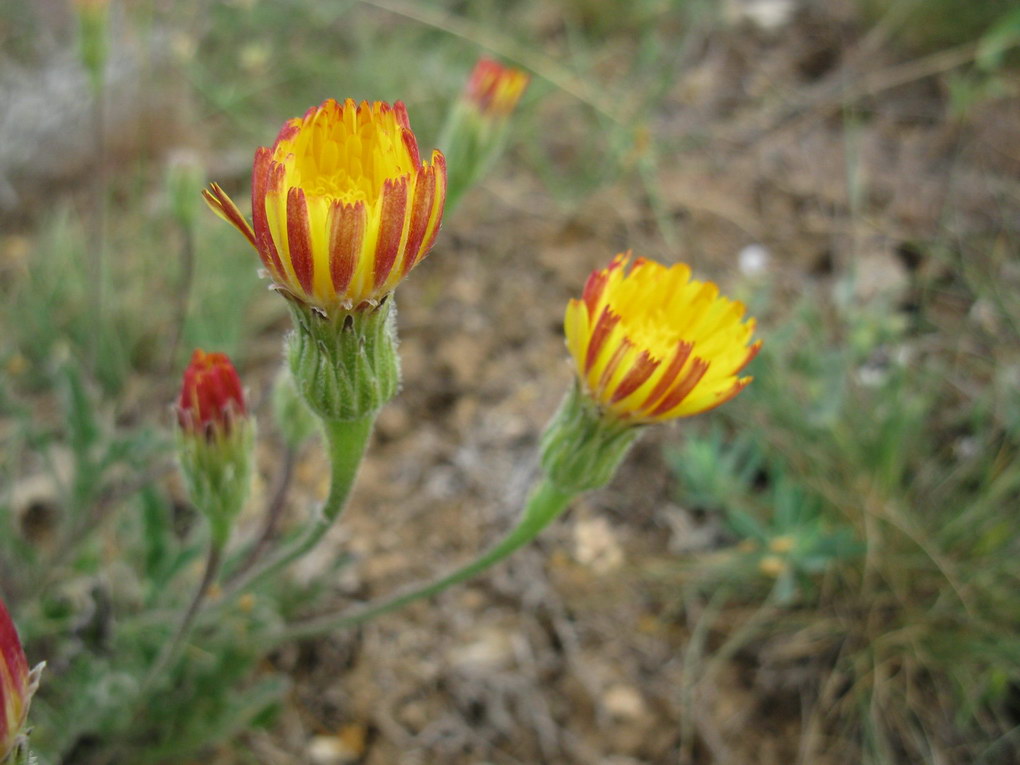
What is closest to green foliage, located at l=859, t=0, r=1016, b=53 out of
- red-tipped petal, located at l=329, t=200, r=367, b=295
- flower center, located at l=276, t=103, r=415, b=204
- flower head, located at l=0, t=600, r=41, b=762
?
flower center, located at l=276, t=103, r=415, b=204

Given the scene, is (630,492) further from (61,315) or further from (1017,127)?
(1017,127)

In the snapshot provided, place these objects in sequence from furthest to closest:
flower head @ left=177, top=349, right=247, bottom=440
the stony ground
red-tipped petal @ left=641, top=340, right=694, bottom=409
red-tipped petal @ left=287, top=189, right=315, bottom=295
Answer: the stony ground
flower head @ left=177, top=349, right=247, bottom=440
red-tipped petal @ left=641, top=340, right=694, bottom=409
red-tipped petal @ left=287, top=189, right=315, bottom=295

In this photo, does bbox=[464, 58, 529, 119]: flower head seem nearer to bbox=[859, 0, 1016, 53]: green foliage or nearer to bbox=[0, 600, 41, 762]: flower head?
bbox=[0, 600, 41, 762]: flower head

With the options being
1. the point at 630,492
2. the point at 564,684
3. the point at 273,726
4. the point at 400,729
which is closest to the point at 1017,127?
the point at 630,492

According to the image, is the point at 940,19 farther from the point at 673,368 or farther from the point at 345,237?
the point at 345,237

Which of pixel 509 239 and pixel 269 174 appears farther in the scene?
pixel 509 239

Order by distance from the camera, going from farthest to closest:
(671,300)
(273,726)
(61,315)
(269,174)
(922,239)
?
(922,239), (61,315), (273,726), (671,300), (269,174)
